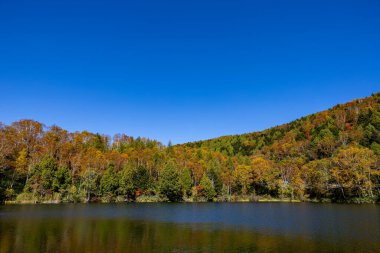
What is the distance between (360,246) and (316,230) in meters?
8.01

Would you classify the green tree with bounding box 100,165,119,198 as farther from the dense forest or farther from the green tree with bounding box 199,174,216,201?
the green tree with bounding box 199,174,216,201

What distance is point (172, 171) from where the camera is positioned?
327 feet

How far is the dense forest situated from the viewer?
8125cm

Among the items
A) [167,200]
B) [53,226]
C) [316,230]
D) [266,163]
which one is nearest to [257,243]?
[316,230]

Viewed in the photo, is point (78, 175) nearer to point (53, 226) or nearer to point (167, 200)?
point (167, 200)

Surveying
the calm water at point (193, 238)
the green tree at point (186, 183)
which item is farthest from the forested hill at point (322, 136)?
the calm water at point (193, 238)

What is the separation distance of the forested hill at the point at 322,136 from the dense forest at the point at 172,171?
64 cm

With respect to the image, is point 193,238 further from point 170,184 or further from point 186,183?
point 186,183

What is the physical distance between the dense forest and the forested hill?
25.4 inches

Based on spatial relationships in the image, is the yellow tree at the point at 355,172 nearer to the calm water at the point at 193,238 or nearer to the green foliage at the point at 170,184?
the green foliage at the point at 170,184

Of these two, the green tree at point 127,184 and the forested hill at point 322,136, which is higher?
the forested hill at point 322,136

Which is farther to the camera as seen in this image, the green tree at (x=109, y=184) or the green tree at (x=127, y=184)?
the green tree at (x=127, y=184)

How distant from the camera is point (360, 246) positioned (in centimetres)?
2278

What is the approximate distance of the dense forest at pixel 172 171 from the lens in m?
81.2
